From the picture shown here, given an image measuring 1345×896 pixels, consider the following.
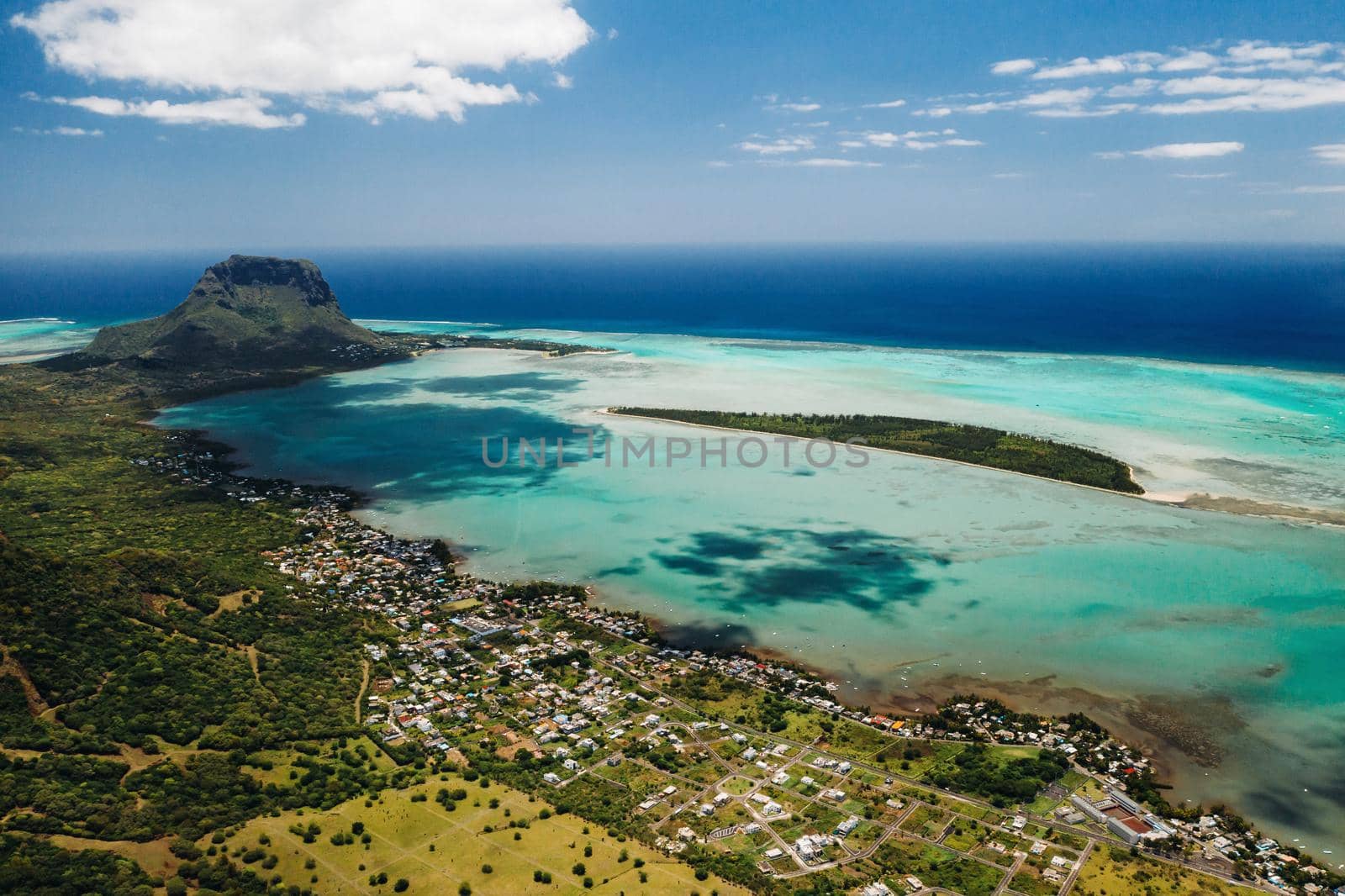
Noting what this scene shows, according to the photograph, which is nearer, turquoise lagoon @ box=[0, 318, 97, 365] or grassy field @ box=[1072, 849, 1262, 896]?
grassy field @ box=[1072, 849, 1262, 896]

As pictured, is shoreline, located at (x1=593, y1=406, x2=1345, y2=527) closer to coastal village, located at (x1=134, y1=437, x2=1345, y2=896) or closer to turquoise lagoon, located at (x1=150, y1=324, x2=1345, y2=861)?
turquoise lagoon, located at (x1=150, y1=324, x2=1345, y2=861)

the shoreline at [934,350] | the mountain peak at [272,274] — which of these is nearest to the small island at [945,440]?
the shoreline at [934,350]

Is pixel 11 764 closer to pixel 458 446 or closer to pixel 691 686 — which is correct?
pixel 691 686

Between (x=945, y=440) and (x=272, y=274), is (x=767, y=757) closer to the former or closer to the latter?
(x=945, y=440)

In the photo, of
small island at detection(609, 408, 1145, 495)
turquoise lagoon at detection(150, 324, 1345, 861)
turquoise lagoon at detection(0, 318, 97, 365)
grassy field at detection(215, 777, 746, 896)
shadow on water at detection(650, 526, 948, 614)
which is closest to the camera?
grassy field at detection(215, 777, 746, 896)

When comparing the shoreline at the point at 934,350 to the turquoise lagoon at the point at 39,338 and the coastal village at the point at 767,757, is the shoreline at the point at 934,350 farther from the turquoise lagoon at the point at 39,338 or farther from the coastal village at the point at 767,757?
the coastal village at the point at 767,757

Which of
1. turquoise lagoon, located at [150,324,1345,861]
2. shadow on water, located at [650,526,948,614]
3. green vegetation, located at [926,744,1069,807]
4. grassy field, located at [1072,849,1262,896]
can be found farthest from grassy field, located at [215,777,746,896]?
shadow on water, located at [650,526,948,614]
